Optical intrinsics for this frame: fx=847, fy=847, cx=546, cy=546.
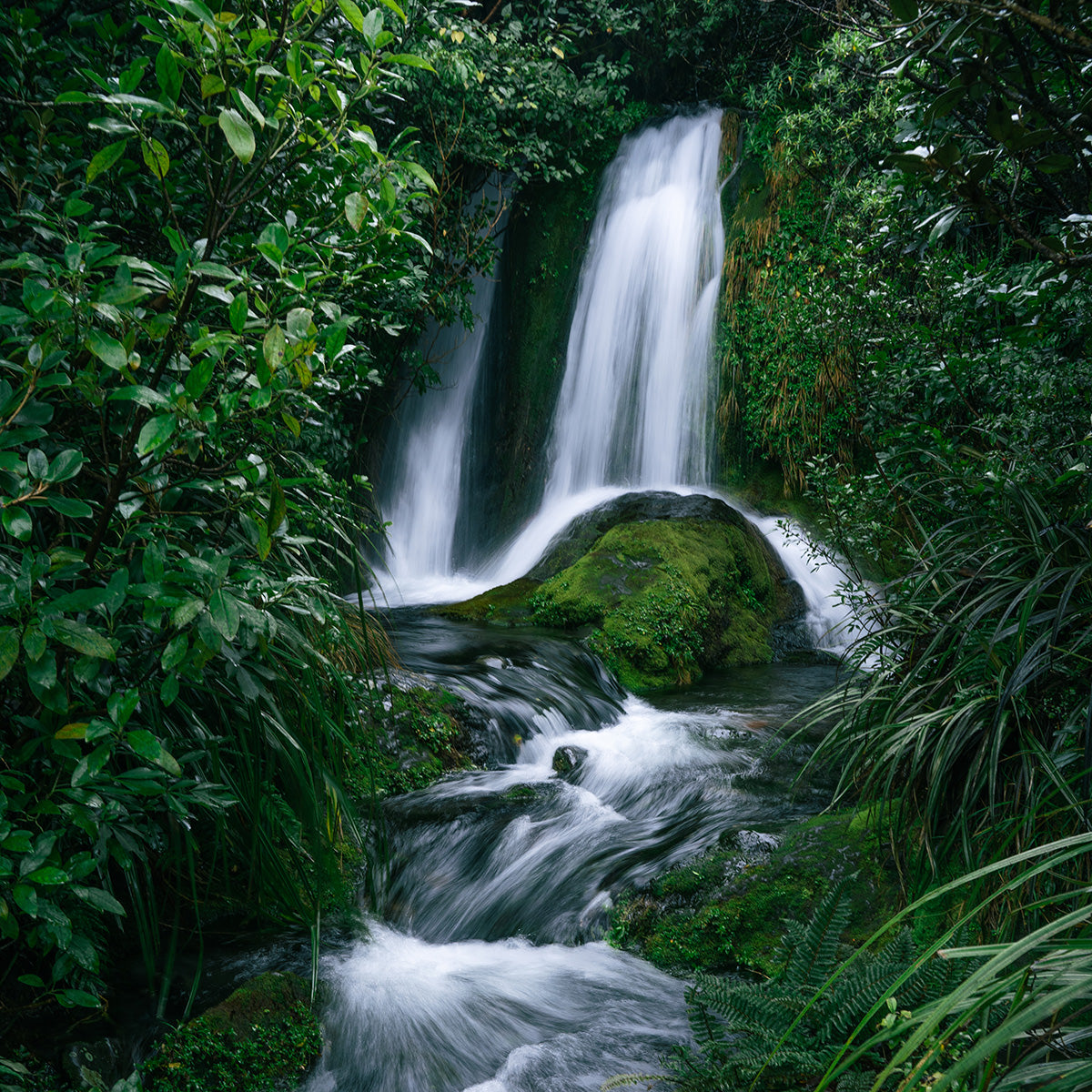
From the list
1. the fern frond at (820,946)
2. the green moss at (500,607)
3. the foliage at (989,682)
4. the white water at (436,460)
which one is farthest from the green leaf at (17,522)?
the white water at (436,460)

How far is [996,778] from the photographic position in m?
2.68

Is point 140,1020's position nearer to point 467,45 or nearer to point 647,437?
point 467,45

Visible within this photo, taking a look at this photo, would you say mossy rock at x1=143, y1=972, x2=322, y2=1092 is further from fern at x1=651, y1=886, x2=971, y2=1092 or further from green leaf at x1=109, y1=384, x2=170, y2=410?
green leaf at x1=109, y1=384, x2=170, y2=410

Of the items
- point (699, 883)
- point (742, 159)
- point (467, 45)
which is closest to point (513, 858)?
point (699, 883)

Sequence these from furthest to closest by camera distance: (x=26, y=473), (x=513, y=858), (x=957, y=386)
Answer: (x=513, y=858), (x=957, y=386), (x=26, y=473)

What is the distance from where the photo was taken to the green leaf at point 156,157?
5.97 ft

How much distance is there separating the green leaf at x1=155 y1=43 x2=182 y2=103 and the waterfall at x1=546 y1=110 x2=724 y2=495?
30.7 feet

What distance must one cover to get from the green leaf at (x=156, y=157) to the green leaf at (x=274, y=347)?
509 mm

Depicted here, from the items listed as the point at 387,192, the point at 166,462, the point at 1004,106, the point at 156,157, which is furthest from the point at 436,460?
the point at 1004,106

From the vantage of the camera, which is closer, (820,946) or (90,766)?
(90,766)

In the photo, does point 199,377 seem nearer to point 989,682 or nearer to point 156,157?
point 156,157

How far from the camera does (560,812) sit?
4375 mm

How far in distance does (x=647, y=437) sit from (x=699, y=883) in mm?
8275

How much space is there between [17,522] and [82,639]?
0.26 metres
